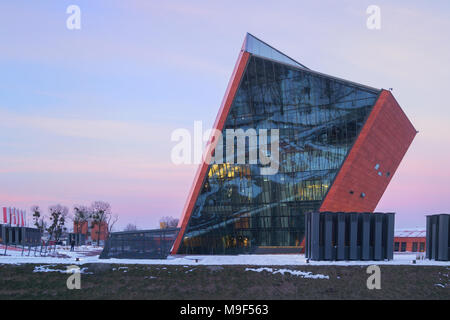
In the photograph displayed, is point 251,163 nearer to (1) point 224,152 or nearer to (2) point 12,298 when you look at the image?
(1) point 224,152

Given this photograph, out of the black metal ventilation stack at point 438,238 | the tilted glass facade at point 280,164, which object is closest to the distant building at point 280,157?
the tilted glass facade at point 280,164

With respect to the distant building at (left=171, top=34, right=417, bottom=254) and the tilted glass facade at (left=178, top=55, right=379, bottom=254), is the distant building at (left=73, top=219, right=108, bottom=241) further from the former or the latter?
the distant building at (left=171, top=34, right=417, bottom=254)

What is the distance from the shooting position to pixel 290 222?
37.5 metres

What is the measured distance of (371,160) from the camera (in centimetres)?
3741

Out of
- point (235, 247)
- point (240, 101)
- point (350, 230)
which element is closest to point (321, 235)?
point (350, 230)

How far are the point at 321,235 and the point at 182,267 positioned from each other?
1087 cm

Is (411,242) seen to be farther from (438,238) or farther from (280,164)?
(280,164)

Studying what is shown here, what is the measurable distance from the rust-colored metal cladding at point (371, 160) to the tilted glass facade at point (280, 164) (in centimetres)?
81

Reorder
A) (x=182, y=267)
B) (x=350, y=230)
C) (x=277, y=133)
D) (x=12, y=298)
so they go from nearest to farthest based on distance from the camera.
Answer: (x=12, y=298) → (x=182, y=267) → (x=350, y=230) → (x=277, y=133)

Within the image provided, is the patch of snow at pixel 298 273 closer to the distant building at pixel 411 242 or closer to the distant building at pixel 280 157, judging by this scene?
the distant building at pixel 280 157

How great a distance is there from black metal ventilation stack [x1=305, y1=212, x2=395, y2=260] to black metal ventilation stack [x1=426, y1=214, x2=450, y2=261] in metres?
3.81

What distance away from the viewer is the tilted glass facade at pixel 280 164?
36219mm

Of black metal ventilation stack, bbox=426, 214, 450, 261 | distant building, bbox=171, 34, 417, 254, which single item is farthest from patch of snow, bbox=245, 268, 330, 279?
distant building, bbox=171, 34, 417, 254
